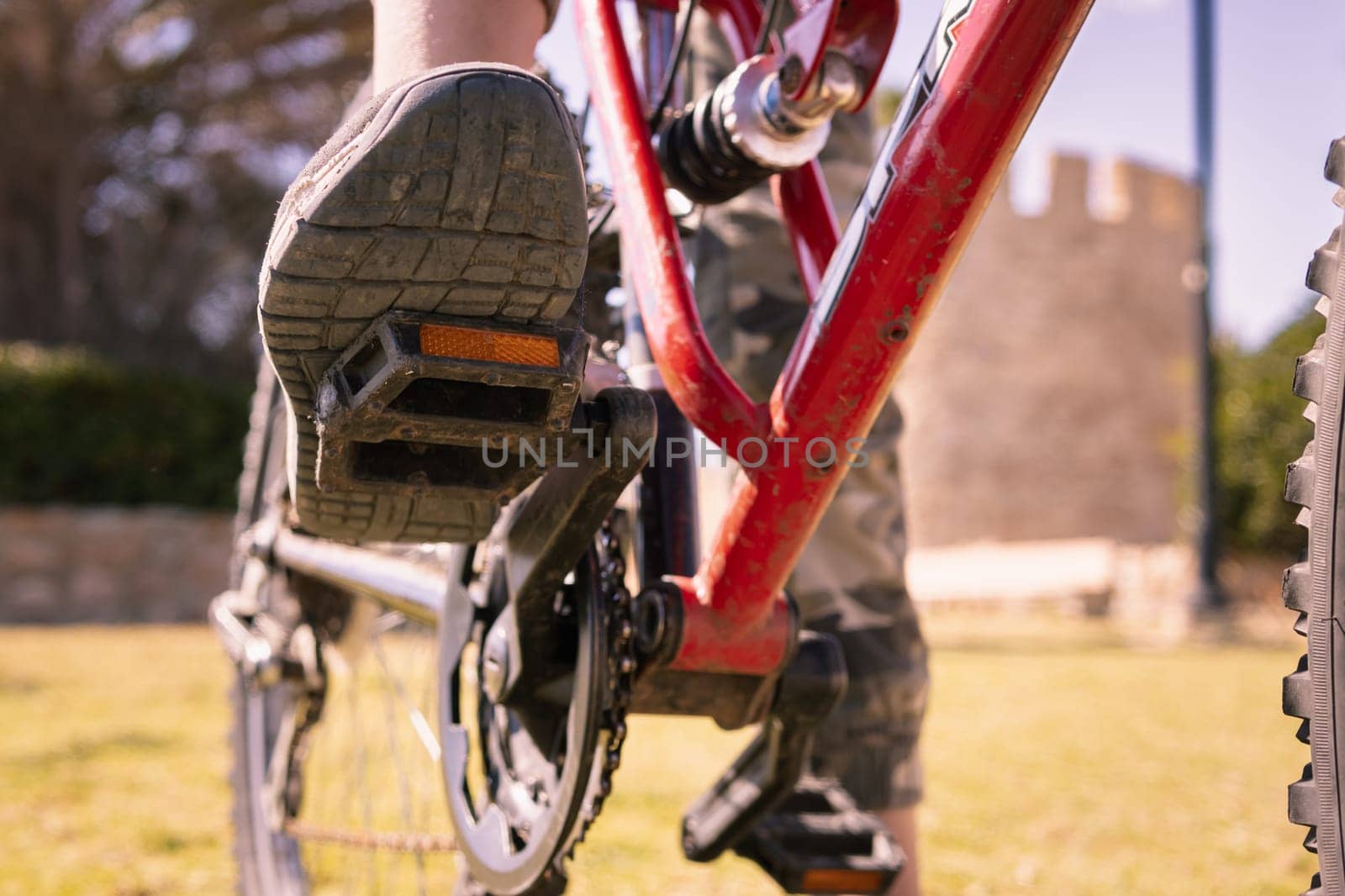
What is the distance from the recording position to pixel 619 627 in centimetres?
89

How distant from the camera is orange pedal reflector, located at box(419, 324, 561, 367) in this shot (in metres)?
0.72

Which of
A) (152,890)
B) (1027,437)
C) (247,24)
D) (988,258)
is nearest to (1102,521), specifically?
(1027,437)

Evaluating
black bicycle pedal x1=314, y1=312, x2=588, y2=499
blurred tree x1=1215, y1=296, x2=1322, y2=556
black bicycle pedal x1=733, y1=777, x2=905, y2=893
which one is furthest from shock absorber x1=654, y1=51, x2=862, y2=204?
blurred tree x1=1215, y1=296, x2=1322, y2=556

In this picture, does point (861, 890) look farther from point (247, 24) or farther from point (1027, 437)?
point (1027, 437)

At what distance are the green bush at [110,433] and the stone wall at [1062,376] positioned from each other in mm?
10672

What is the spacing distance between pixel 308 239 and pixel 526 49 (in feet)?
0.91

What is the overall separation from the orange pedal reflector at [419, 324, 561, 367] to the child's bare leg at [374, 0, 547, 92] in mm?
202

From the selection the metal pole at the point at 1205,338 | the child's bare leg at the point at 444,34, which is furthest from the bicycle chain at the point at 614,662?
the metal pole at the point at 1205,338

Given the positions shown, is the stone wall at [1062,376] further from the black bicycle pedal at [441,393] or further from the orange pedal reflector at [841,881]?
the black bicycle pedal at [441,393]

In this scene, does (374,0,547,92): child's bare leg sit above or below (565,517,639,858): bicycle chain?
above

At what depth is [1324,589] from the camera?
59cm

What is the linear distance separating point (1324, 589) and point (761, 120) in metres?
0.54

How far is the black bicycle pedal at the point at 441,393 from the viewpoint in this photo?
718 millimetres

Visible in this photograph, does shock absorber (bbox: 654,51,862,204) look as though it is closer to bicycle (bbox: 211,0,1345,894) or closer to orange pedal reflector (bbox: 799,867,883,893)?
bicycle (bbox: 211,0,1345,894)
